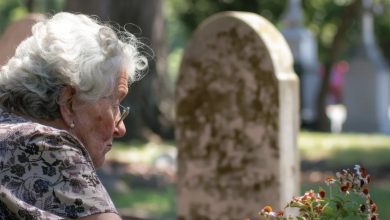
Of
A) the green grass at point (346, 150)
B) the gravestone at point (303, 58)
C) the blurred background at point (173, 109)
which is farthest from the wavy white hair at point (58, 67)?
the gravestone at point (303, 58)

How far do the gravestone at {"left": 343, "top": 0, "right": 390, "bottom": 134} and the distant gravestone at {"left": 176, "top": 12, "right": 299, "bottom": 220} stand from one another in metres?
21.9

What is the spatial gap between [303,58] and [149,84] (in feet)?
37.0

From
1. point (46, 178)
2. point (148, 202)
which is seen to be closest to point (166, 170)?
point (148, 202)

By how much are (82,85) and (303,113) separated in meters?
28.0

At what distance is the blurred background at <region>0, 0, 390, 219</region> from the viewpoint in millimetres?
12922

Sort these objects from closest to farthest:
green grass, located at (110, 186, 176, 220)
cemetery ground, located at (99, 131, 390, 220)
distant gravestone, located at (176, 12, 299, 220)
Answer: distant gravestone, located at (176, 12, 299, 220), green grass, located at (110, 186, 176, 220), cemetery ground, located at (99, 131, 390, 220)

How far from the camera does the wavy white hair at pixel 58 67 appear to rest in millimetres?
3201

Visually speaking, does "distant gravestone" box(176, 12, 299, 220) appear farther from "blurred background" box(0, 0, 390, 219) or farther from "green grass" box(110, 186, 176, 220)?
"green grass" box(110, 186, 176, 220)

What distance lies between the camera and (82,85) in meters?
3.22

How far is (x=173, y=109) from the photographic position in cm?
2072

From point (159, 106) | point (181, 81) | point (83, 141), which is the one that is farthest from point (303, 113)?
point (83, 141)

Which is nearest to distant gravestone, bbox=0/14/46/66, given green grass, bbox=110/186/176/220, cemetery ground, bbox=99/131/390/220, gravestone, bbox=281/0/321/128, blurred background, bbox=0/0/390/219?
blurred background, bbox=0/0/390/219

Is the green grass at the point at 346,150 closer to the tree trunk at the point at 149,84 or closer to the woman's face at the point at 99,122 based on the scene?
the tree trunk at the point at 149,84

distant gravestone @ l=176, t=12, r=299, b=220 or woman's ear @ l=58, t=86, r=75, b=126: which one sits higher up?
distant gravestone @ l=176, t=12, r=299, b=220
